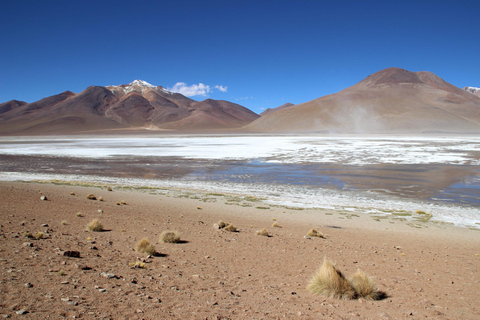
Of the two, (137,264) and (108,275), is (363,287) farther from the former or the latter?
(108,275)

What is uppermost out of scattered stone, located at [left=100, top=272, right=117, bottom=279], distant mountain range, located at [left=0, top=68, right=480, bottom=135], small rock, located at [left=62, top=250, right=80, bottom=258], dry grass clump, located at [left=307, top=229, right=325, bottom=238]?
distant mountain range, located at [left=0, top=68, right=480, bottom=135]

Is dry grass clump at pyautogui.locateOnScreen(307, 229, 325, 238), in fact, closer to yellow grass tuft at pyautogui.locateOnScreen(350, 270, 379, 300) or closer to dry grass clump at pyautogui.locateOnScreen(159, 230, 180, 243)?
dry grass clump at pyautogui.locateOnScreen(159, 230, 180, 243)

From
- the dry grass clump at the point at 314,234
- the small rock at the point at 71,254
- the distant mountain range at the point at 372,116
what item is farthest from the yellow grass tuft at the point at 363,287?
the distant mountain range at the point at 372,116

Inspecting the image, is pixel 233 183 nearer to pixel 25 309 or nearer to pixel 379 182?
pixel 379 182

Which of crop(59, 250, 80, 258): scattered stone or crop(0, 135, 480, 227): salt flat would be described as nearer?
crop(59, 250, 80, 258): scattered stone

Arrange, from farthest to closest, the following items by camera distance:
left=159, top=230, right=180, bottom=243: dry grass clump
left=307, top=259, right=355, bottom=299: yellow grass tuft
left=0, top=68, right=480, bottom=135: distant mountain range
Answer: left=0, top=68, right=480, bottom=135: distant mountain range
left=159, top=230, right=180, bottom=243: dry grass clump
left=307, top=259, right=355, bottom=299: yellow grass tuft

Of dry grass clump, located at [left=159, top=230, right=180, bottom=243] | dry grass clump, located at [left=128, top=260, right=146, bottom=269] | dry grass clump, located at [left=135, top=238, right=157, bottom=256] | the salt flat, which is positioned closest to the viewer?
dry grass clump, located at [left=128, top=260, right=146, bottom=269]

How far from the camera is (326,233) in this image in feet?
29.9

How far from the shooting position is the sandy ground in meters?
4.40

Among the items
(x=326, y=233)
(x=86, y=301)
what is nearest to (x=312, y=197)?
(x=326, y=233)

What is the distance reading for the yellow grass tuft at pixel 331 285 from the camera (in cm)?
503

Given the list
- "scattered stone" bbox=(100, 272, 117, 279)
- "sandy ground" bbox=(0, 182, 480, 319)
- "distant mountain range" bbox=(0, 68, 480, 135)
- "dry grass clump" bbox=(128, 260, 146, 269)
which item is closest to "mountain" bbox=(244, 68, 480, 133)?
"distant mountain range" bbox=(0, 68, 480, 135)

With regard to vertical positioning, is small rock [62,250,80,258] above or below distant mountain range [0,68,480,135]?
below

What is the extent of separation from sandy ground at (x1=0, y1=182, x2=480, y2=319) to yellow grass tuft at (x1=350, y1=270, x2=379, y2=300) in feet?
0.48
